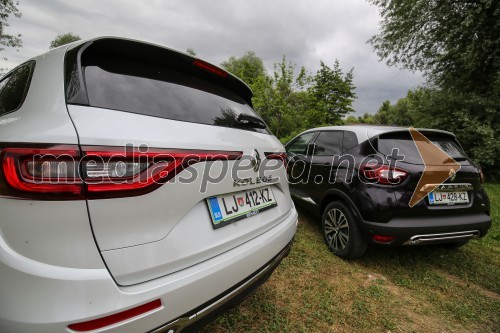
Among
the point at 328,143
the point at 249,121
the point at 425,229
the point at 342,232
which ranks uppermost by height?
the point at 249,121

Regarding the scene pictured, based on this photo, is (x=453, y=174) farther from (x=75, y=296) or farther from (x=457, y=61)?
(x=457, y=61)

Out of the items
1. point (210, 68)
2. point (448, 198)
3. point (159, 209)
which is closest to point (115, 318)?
point (159, 209)

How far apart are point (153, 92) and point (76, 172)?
56 cm

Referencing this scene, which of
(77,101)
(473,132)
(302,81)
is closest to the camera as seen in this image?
(77,101)

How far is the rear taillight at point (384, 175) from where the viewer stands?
8.16 feet

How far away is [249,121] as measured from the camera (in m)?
1.81

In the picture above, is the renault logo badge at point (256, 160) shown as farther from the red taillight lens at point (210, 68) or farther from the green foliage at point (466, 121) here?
the green foliage at point (466, 121)

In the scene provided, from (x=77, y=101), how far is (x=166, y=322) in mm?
961

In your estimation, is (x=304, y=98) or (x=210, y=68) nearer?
(x=210, y=68)

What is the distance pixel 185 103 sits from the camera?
4.55ft

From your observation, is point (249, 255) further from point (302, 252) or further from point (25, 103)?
point (302, 252)

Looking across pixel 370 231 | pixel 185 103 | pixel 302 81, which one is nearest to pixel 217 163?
pixel 185 103

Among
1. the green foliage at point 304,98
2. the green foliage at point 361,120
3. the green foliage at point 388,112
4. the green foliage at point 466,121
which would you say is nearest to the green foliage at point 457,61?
the green foliage at point 466,121

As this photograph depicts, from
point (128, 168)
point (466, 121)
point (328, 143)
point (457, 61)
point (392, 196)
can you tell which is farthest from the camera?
point (457, 61)
